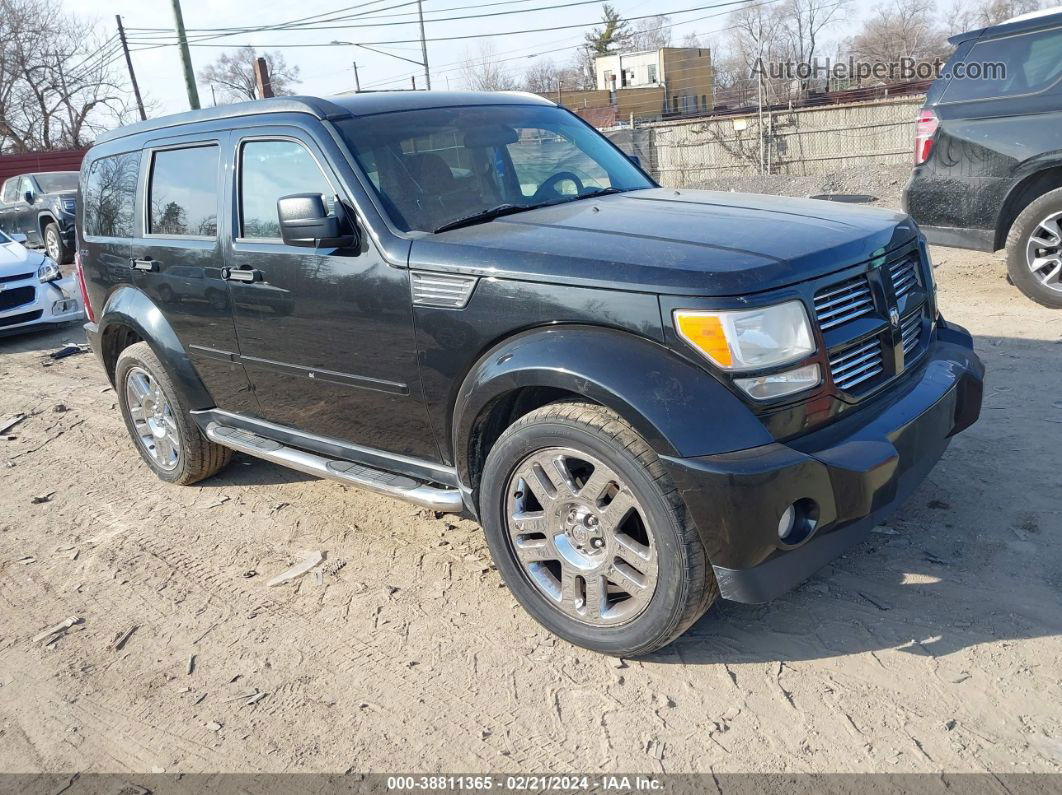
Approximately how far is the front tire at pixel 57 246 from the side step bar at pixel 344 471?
13.1 metres

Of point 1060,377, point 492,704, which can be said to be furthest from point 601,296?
point 1060,377

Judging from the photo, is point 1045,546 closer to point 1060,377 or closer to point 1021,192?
point 1060,377

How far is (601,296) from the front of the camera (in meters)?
2.79

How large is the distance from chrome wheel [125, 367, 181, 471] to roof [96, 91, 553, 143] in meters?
1.45

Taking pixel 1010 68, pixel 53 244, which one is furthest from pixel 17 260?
pixel 1010 68

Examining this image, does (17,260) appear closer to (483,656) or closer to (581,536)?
(483,656)

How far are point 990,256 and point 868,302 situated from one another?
7.05m

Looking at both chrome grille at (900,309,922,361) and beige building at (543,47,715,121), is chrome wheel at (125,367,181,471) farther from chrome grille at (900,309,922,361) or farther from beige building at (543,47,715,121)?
beige building at (543,47,715,121)

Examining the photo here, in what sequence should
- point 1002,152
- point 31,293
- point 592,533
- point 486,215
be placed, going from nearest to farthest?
point 592,533
point 486,215
point 1002,152
point 31,293

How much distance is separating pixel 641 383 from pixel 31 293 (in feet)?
31.0

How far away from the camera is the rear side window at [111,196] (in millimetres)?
4875

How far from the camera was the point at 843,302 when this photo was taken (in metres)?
2.88

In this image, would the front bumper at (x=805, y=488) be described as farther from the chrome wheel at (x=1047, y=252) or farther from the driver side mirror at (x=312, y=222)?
the chrome wheel at (x=1047, y=252)

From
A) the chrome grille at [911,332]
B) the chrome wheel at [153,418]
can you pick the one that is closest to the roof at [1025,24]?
the chrome grille at [911,332]
